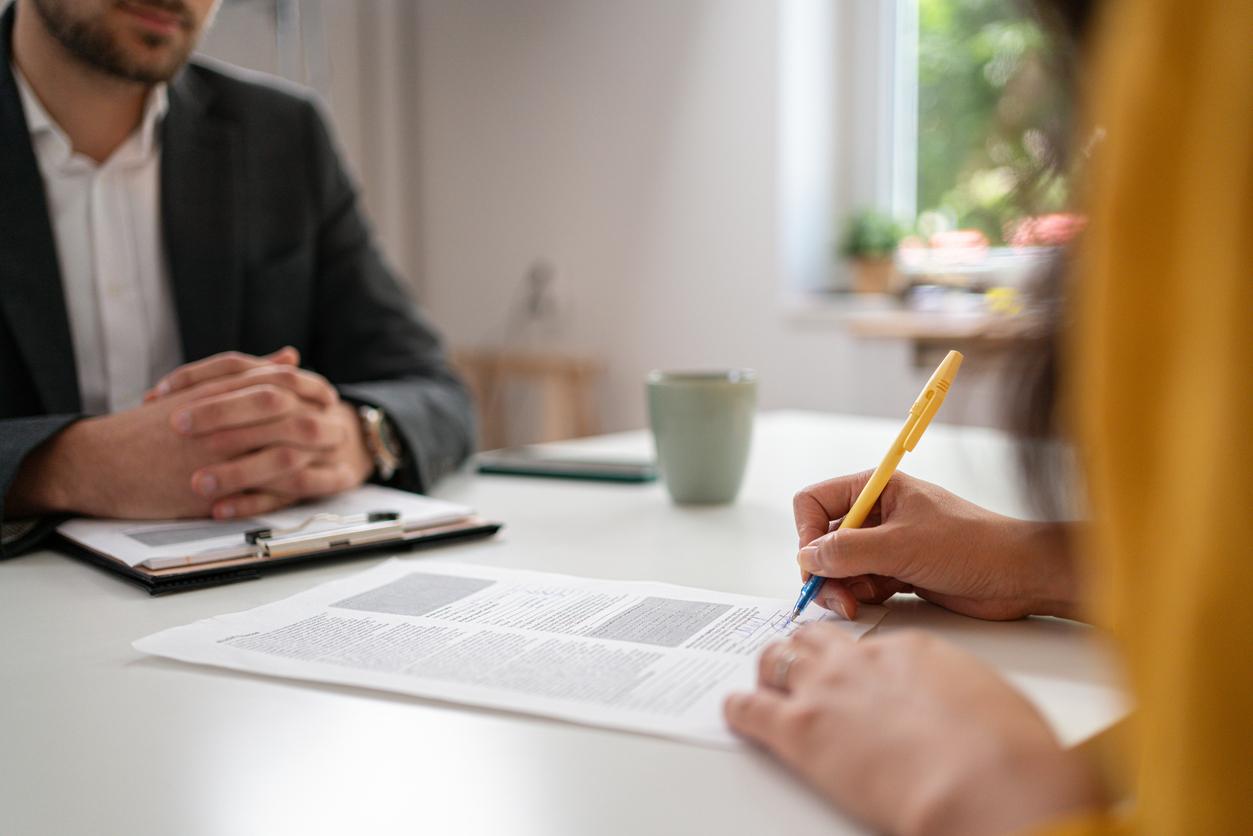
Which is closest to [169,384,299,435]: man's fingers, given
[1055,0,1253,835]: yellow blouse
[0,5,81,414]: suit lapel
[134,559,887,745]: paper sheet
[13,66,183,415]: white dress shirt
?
[134,559,887,745]: paper sheet

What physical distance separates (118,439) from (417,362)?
21.0 inches

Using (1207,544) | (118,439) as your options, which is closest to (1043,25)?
(1207,544)

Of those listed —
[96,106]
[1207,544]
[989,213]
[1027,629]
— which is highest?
[96,106]

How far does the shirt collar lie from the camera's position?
134 cm

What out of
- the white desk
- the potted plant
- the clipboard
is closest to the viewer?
the white desk

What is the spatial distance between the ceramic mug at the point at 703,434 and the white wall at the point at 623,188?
1.70 m

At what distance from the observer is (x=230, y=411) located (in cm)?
95

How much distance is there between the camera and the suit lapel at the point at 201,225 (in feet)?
4.56

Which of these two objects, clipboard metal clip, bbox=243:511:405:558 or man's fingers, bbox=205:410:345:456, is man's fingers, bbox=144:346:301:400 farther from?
clipboard metal clip, bbox=243:511:405:558

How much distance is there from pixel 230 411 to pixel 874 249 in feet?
7.75

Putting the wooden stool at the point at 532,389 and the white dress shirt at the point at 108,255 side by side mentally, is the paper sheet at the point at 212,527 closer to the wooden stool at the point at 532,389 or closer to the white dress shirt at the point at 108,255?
the white dress shirt at the point at 108,255

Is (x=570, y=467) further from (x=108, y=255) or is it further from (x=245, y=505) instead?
(x=108, y=255)

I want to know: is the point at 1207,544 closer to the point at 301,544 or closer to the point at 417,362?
the point at 301,544

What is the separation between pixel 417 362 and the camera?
4.74 ft
